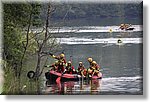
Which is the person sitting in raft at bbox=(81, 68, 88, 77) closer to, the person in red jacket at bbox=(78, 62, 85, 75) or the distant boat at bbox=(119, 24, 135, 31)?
the person in red jacket at bbox=(78, 62, 85, 75)

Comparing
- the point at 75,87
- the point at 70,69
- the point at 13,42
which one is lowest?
the point at 75,87

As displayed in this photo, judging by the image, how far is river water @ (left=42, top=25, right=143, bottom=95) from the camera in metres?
2.58

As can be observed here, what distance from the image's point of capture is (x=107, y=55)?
260 cm

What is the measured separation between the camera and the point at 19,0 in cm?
261

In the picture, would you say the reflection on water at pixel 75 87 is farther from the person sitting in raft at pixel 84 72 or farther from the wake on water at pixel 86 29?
the wake on water at pixel 86 29

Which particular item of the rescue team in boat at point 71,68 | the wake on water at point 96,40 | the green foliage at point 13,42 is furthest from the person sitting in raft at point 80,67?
the green foliage at point 13,42

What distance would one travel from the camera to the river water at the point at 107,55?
258 cm

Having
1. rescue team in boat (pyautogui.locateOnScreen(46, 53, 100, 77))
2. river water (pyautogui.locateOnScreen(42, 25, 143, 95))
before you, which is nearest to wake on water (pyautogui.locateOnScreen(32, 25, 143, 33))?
river water (pyautogui.locateOnScreen(42, 25, 143, 95))

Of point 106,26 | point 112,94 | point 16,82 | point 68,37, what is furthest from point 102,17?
point 16,82

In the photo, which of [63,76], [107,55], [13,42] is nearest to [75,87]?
[63,76]

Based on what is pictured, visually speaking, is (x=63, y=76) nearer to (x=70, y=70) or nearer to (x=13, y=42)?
(x=70, y=70)

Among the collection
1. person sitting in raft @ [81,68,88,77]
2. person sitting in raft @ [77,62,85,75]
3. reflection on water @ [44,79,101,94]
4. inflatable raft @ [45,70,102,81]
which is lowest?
reflection on water @ [44,79,101,94]

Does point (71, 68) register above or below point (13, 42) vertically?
below

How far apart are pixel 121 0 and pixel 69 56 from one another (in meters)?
0.45
